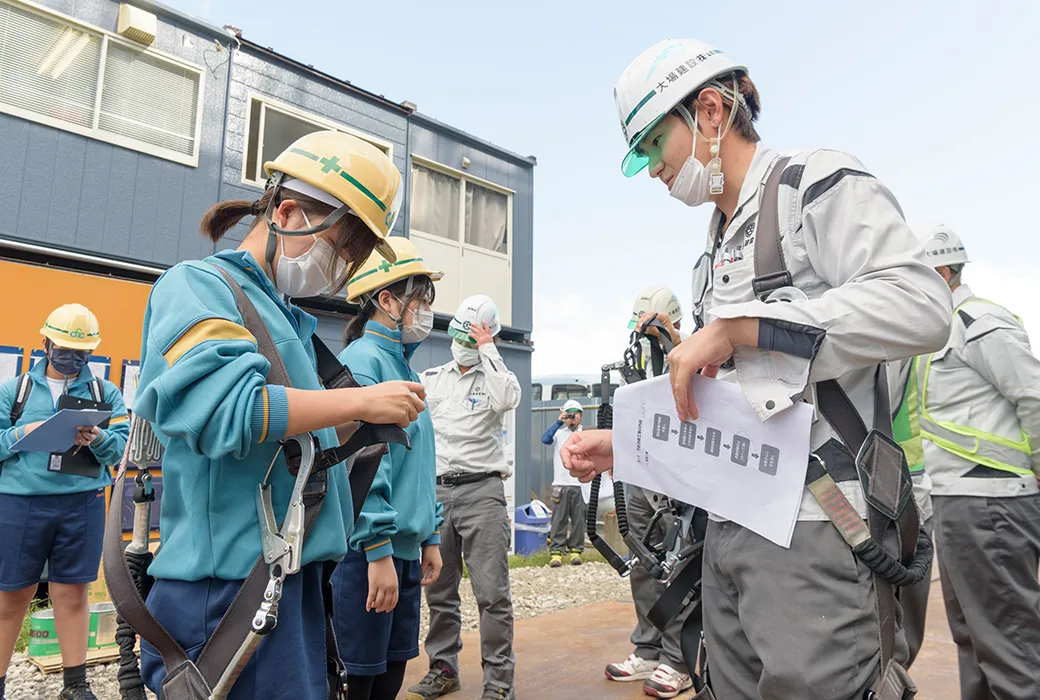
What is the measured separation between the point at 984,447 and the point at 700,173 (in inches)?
100

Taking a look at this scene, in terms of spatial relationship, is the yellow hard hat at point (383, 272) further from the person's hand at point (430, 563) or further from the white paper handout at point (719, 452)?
the white paper handout at point (719, 452)

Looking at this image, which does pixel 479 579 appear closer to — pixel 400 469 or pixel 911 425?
pixel 400 469

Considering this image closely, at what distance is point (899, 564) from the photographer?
51.5 inches

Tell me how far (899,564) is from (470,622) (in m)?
5.47

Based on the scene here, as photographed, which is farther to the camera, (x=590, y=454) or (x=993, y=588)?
(x=993, y=588)

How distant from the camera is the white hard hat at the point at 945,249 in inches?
146

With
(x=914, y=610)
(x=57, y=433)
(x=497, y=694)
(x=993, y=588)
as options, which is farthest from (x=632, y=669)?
(x=57, y=433)

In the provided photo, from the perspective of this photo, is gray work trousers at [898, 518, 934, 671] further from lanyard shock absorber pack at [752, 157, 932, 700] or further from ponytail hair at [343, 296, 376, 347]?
ponytail hair at [343, 296, 376, 347]

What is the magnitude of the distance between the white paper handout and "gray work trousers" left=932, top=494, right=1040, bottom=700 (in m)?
2.33

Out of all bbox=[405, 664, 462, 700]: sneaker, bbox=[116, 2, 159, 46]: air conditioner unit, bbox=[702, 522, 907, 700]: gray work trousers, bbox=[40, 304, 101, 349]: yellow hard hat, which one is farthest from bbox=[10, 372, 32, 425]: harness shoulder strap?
bbox=[116, 2, 159, 46]: air conditioner unit

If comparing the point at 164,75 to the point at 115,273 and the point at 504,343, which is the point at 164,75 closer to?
the point at 115,273

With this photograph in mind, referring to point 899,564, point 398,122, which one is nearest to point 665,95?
point 899,564

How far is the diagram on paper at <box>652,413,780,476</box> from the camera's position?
141cm

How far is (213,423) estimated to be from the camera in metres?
1.37
